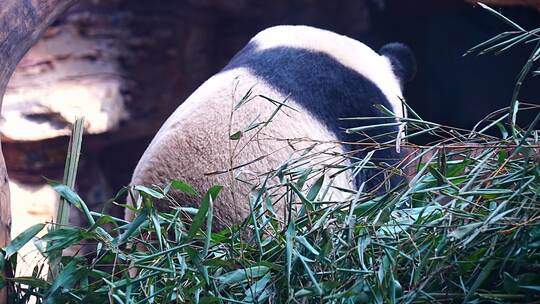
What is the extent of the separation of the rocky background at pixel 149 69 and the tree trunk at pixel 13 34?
1.45 meters

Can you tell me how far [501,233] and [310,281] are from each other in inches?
9.9

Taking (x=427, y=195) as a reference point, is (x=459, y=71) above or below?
below

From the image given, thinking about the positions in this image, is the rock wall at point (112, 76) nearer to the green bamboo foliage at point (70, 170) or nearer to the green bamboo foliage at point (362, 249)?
the green bamboo foliage at point (70, 170)

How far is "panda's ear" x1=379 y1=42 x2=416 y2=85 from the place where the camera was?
2.41 m

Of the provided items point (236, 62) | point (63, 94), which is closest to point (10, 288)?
point (236, 62)

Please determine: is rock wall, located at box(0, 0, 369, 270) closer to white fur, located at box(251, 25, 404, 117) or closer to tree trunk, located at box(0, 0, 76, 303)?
white fur, located at box(251, 25, 404, 117)

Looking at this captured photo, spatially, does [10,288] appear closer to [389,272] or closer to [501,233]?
[389,272]

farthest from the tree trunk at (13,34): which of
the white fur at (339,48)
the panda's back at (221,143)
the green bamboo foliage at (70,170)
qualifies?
the white fur at (339,48)

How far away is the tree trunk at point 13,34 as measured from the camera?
49.9 inches

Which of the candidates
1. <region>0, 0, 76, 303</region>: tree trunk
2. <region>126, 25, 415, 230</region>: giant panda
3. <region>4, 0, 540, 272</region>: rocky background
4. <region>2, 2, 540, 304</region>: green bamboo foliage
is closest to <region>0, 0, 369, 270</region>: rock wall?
<region>4, 0, 540, 272</region>: rocky background

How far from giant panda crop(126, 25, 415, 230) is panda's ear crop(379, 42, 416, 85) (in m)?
0.07

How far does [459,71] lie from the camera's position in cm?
398

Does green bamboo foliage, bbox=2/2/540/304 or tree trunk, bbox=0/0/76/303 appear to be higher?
tree trunk, bbox=0/0/76/303

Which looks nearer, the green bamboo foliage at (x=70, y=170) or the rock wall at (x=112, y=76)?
the green bamboo foliage at (x=70, y=170)
